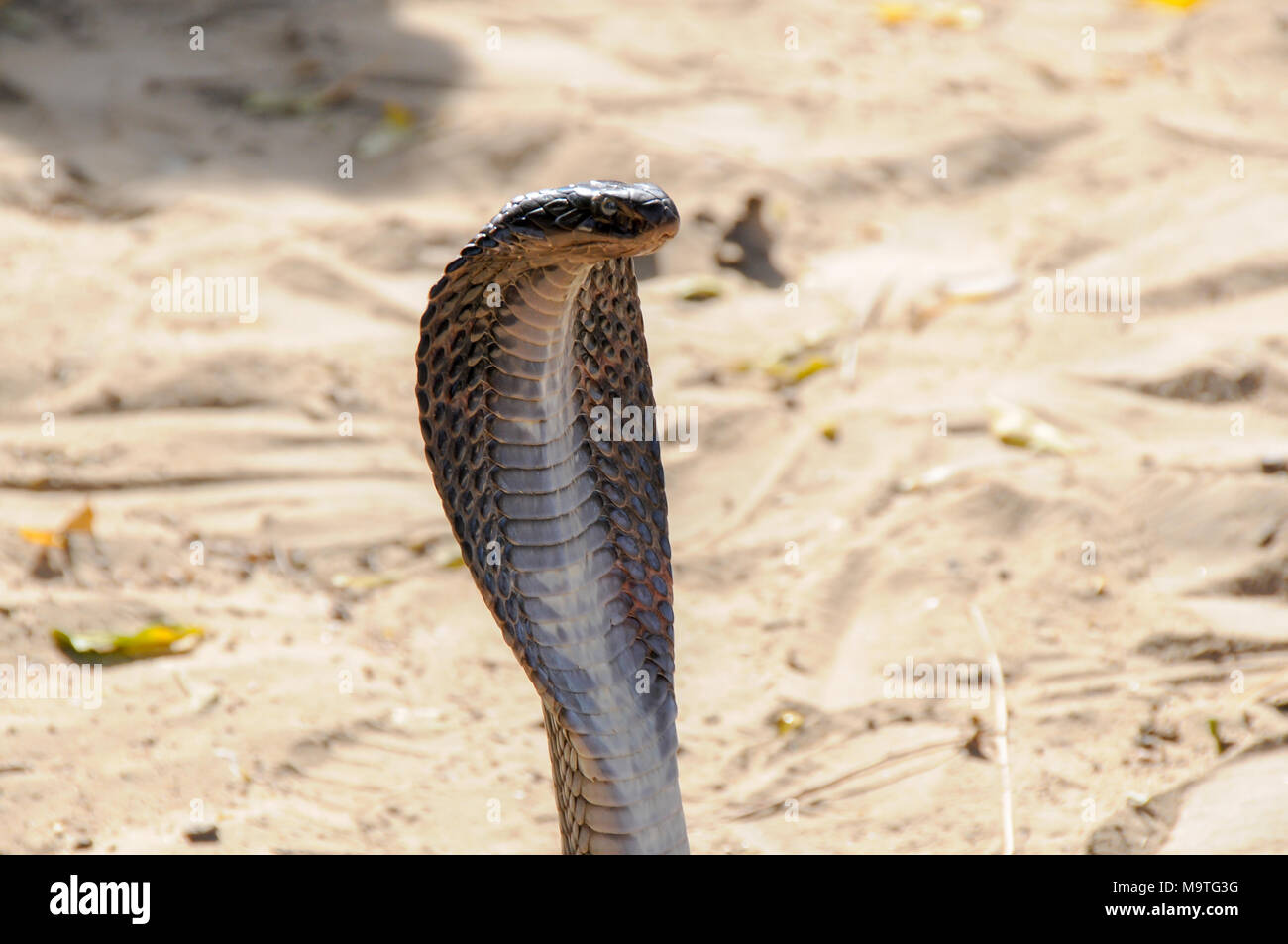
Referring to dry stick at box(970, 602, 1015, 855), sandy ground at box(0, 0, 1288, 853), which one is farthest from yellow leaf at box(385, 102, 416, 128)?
dry stick at box(970, 602, 1015, 855)

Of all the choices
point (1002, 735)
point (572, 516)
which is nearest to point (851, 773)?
point (1002, 735)

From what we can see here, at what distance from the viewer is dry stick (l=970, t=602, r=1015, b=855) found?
300cm

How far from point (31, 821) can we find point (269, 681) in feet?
2.20

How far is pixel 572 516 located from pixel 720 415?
216cm

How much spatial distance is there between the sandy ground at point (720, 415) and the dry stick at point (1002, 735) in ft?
0.07

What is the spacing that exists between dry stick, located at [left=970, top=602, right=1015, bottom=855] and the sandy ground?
2 centimetres

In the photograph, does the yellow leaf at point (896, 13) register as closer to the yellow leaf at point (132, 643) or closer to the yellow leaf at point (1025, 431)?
the yellow leaf at point (1025, 431)

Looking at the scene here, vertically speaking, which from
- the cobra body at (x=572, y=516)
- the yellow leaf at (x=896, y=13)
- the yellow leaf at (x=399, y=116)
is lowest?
the cobra body at (x=572, y=516)

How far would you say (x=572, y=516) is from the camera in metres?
2.50

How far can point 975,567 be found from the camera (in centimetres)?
387

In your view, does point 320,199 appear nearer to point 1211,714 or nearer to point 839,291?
point 839,291

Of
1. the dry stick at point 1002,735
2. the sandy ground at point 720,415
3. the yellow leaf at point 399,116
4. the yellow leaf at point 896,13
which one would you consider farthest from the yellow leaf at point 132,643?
the yellow leaf at point 896,13

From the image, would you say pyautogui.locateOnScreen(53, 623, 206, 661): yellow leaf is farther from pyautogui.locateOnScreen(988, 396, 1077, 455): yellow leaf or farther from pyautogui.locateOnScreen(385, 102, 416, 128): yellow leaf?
pyautogui.locateOnScreen(385, 102, 416, 128): yellow leaf

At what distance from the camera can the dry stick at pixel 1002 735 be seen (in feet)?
9.84
